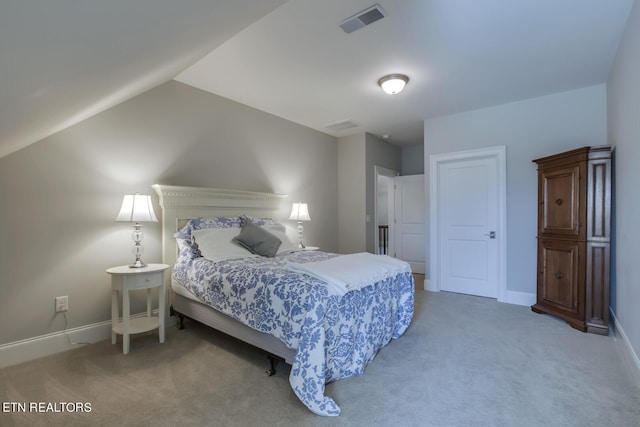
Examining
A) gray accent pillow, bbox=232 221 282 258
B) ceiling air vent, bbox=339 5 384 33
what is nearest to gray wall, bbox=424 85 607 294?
ceiling air vent, bbox=339 5 384 33

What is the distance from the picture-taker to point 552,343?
2.62m

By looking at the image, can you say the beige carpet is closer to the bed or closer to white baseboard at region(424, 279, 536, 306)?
the bed

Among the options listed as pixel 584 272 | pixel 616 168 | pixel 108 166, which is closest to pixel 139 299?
pixel 108 166

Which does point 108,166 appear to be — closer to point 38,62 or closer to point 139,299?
point 139,299

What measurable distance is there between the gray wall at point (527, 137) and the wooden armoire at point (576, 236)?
1.07 ft

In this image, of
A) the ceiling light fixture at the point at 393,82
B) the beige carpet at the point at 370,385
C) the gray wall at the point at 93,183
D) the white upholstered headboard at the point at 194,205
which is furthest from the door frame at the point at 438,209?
the gray wall at the point at 93,183

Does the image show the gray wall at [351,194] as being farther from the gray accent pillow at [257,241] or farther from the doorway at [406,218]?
the gray accent pillow at [257,241]

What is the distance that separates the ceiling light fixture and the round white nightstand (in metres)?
2.80

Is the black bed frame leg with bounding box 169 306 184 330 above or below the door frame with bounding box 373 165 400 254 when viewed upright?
below

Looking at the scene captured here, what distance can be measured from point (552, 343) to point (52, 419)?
3.65 metres

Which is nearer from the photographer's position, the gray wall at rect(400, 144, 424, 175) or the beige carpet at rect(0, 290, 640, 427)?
the beige carpet at rect(0, 290, 640, 427)

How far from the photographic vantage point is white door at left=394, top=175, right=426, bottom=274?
5688 millimetres

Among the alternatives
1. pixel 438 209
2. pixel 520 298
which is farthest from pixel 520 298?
pixel 438 209

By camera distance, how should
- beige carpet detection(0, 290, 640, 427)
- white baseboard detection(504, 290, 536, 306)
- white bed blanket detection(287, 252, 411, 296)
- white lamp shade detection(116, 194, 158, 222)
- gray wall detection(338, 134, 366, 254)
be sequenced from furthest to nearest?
gray wall detection(338, 134, 366, 254) < white baseboard detection(504, 290, 536, 306) < white lamp shade detection(116, 194, 158, 222) < white bed blanket detection(287, 252, 411, 296) < beige carpet detection(0, 290, 640, 427)
